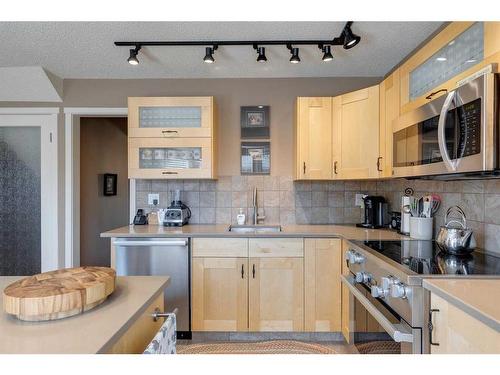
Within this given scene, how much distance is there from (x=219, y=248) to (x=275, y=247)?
17.2 inches

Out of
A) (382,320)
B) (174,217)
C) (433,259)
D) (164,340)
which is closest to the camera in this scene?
(164,340)

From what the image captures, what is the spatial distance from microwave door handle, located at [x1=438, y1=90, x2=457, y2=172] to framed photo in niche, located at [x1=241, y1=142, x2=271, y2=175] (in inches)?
66.8

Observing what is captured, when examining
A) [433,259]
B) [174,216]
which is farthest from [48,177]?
[433,259]

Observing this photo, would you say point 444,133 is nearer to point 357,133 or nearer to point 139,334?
point 357,133

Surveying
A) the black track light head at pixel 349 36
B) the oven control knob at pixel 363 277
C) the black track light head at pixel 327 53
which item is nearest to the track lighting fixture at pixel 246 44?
the black track light head at pixel 327 53

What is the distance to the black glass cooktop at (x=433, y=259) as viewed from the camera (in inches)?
49.6

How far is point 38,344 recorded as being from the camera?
2.06ft

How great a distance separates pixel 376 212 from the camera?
2.68m

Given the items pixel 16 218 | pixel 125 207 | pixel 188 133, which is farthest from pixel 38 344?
pixel 125 207

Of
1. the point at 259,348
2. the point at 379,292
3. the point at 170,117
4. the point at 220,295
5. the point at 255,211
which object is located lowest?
the point at 259,348

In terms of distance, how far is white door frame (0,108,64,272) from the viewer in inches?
114
